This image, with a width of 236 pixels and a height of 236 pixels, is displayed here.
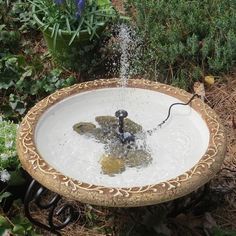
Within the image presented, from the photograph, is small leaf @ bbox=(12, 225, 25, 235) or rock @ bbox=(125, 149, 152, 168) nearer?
rock @ bbox=(125, 149, 152, 168)

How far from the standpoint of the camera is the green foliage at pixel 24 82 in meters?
3.25

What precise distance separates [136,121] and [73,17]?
1.16 metres

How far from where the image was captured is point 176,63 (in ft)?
11.0

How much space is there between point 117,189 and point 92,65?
5.47ft

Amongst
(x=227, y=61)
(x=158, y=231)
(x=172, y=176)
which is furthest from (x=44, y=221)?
(x=227, y=61)

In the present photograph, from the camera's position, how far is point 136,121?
246 centimetres

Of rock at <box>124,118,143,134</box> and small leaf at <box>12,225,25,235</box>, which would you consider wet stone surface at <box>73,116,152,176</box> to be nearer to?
rock at <box>124,118,143,134</box>

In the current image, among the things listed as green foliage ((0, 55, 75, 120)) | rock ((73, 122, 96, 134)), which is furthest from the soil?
green foliage ((0, 55, 75, 120))

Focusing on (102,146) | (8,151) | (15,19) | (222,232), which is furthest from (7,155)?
(15,19)

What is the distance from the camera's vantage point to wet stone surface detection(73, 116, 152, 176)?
2.19 m

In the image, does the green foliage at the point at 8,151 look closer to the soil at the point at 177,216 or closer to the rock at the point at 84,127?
the soil at the point at 177,216

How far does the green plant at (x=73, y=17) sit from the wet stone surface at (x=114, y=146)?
1.03m

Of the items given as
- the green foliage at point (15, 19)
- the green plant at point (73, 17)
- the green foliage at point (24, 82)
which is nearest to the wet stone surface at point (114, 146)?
the green foliage at point (24, 82)

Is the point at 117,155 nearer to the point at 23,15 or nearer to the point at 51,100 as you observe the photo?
the point at 51,100
